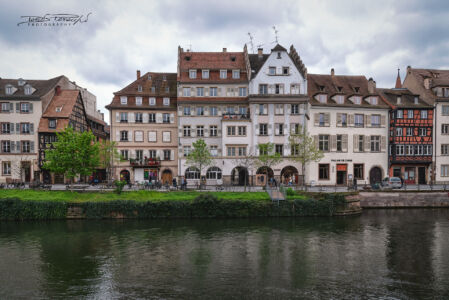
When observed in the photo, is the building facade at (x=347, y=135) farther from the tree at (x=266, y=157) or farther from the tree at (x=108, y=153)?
the tree at (x=108, y=153)

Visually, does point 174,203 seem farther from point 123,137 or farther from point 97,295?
point 123,137

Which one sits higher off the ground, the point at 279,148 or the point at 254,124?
the point at 254,124

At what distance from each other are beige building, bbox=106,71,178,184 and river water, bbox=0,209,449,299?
1670cm

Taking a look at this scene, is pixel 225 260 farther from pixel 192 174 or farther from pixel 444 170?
pixel 444 170

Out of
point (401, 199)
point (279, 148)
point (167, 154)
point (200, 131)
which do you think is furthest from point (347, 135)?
point (167, 154)

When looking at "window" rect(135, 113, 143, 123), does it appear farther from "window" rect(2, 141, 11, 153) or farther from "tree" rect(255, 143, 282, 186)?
"window" rect(2, 141, 11, 153)

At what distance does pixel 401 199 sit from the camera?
115 feet

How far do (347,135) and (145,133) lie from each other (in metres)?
28.4

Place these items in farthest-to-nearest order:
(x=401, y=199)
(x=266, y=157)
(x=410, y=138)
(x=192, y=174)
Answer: (x=410, y=138) < (x=192, y=174) < (x=266, y=157) < (x=401, y=199)

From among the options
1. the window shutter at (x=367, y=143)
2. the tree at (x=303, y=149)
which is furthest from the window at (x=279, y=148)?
the window shutter at (x=367, y=143)

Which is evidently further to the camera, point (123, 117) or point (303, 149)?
point (123, 117)

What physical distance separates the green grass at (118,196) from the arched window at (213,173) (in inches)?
377

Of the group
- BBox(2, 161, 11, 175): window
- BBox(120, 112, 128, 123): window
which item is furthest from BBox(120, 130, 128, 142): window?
BBox(2, 161, 11, 175): window

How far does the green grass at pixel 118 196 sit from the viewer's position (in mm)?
30438
